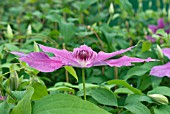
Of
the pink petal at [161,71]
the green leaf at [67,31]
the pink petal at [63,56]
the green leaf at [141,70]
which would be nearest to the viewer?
the pink petal at [63,56]

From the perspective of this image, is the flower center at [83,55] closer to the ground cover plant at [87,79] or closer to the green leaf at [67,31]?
the ground cover plant at [87,79]

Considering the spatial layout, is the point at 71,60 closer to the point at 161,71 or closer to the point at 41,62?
the point at 41,62

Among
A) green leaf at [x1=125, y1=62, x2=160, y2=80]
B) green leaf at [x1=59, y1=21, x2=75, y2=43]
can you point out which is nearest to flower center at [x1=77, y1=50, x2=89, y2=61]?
green leaf at [x1=125, y1=62, x2=160, y2=80]

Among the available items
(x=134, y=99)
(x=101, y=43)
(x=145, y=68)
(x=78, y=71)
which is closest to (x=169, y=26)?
(x=101, y=43)

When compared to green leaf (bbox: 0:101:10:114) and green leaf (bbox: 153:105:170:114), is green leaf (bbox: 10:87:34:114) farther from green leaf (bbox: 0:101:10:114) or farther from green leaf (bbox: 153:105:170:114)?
green leaf (bbox: 153:105:170:114)

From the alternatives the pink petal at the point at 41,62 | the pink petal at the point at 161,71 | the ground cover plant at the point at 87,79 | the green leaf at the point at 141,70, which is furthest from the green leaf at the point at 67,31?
the pink petal at the point at 41,62

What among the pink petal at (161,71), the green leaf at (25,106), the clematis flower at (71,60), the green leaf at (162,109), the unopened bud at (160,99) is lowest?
the green leaf at (162,109)
